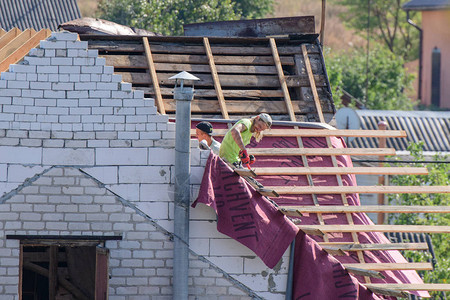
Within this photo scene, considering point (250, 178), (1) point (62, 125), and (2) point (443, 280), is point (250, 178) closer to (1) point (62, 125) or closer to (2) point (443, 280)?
(1) point (62, 125)

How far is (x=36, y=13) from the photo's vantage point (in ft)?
83.3

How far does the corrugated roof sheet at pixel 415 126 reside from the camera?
28078 millimetres

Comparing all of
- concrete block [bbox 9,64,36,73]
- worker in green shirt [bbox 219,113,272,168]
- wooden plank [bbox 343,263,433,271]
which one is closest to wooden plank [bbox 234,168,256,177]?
worker in green shirt [bbox 219,113,272,168]

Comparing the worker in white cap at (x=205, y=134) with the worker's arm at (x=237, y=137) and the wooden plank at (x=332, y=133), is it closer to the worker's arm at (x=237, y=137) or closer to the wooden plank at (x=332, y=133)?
the worker's arm at (x=237, y=137)

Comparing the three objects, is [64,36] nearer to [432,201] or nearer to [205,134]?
[205,134]

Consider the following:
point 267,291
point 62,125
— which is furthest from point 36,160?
point 267,291

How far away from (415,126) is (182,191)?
19.2 metres

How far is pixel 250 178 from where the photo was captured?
11125mm

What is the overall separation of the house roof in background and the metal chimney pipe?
114 ft

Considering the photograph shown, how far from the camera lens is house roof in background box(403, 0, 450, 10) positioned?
142 feet

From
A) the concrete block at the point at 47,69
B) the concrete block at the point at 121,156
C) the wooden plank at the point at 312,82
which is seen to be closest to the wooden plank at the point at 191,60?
the wooden plank at the point at 312,82

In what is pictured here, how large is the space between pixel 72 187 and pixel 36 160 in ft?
1.78

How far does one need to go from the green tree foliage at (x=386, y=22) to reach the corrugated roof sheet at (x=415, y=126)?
1948 centimetres

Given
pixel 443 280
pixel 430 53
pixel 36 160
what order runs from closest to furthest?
pixel 36 160 → pixel 443 280 → pixel 430 53
